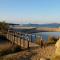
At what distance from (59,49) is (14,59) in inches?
245

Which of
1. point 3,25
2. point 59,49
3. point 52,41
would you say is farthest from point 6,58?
point 3,25

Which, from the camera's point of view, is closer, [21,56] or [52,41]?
[21,56]

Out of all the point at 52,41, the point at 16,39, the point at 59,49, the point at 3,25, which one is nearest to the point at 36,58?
the point at 59,49

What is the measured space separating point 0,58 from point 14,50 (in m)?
3.40

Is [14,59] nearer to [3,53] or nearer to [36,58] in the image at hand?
[36,58]

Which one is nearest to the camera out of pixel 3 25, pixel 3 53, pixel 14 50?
pixel 3 53

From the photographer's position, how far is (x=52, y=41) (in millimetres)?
22125

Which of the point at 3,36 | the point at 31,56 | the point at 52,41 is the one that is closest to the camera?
the point at 31,56

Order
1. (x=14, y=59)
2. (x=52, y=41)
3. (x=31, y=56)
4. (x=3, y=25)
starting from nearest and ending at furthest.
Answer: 1. (x=14, y=59)
2. (x=31, y=56)
3. (x=52, y=41)
4. (x=3, y=25)

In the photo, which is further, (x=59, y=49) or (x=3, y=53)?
(x=3, y=53)

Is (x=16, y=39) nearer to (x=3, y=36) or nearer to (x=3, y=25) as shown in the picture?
(x=3, y=36)

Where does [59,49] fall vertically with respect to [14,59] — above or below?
above

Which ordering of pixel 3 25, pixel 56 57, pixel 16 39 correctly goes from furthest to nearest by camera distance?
1. pixel 3 25
2. pixel 16 39
3. pixel 56 57

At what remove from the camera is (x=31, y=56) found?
47.2ft
